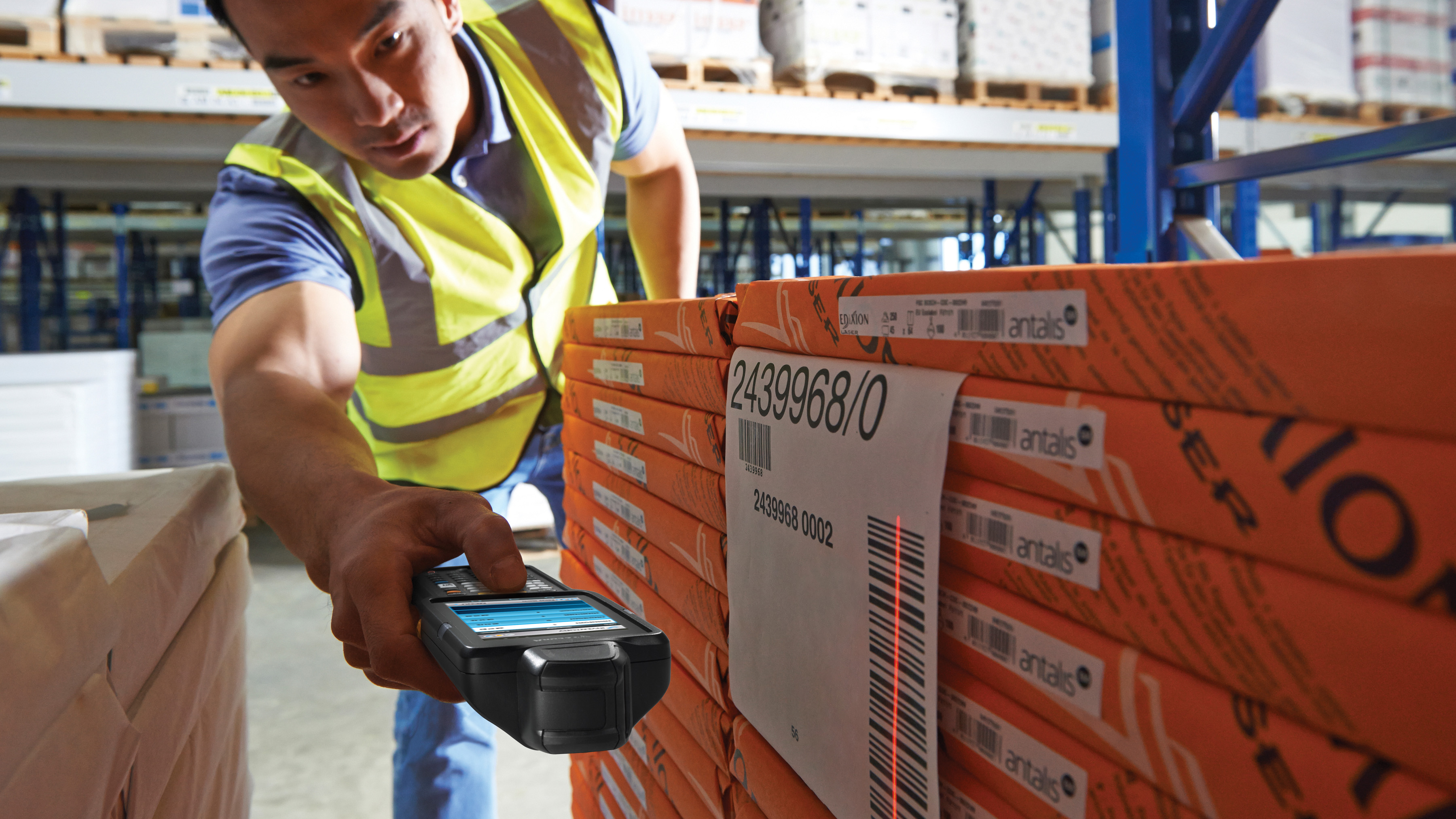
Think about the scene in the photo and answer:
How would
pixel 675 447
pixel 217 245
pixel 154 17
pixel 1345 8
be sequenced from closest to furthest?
pixel 675 447 < pixel 217 245 < pixel 154 17 < pixel 1345 8

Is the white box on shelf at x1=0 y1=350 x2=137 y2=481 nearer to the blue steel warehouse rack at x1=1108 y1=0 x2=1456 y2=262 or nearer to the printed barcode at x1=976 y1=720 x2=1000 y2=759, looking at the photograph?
the blue steel warehouse rack at x1=1108 y1=0 x2=1456 y2=262

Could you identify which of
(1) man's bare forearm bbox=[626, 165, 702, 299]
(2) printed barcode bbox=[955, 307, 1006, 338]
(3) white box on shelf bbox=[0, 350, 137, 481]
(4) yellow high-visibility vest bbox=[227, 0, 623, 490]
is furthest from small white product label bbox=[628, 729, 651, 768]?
(3) white box on shelf bbox=[0, 350, 137, 481]

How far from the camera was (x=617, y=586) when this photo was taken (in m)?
1.09

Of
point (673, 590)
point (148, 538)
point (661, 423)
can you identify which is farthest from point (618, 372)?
point (148, 538)

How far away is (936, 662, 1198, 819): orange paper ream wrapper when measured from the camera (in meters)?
0.40

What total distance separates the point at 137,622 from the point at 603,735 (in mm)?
442

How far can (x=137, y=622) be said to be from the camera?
0.73 metres

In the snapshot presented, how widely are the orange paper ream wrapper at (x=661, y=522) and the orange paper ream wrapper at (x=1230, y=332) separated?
1.09 ft

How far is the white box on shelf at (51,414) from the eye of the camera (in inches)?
185

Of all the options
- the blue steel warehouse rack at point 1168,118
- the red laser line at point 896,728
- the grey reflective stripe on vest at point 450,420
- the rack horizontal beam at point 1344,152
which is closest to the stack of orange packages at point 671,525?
the red laser line at point 896,728

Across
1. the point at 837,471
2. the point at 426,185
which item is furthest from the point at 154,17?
the point at 837,471

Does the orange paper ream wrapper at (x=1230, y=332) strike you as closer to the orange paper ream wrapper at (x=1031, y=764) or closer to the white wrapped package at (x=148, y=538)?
the orange paper ream wrapper at (x=1031, y=764)

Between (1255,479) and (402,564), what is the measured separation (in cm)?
61

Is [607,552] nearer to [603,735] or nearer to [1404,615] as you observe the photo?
[603,735]
